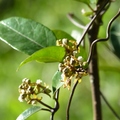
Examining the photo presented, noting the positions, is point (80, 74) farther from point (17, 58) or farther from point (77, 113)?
point (17, 58)

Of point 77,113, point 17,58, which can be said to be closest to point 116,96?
point 77,113

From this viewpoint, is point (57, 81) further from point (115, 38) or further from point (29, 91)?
point (115, 38)

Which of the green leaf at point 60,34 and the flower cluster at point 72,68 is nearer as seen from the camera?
the flower cluster at point 72,68

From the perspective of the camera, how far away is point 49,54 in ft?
2.19

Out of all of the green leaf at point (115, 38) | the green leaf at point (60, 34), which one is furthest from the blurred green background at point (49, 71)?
the green leaf at point (60, 34)

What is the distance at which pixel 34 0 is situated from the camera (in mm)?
2385

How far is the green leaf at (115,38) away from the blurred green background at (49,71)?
22 cm

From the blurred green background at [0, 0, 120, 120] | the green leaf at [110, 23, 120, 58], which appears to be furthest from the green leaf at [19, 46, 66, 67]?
the blurred green background at [0, 0, 120, 120]

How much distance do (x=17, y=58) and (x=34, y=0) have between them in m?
0.39

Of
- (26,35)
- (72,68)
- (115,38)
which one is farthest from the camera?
(115,38)

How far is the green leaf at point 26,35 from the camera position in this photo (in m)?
0.70

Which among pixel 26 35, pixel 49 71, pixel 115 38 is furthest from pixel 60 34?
pixel 49 71

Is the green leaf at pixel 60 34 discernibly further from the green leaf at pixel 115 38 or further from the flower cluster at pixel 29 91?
the green leaf at pixel 115 38

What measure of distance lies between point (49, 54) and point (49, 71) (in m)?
1.36
